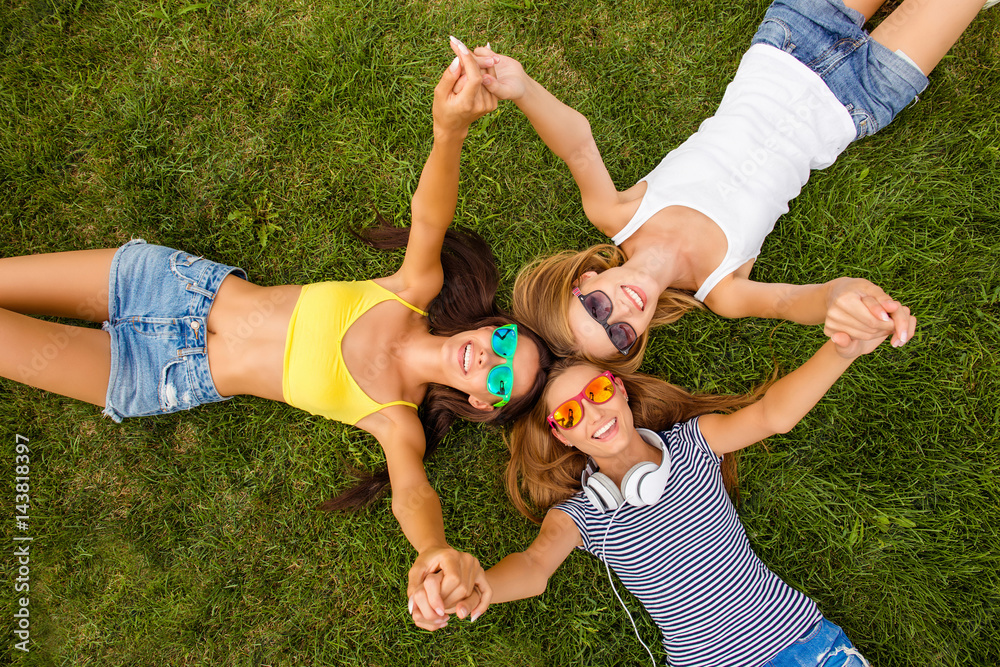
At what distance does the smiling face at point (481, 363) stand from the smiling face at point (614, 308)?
313mm

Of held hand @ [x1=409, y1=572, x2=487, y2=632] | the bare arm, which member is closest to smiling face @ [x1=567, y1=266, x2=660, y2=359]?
the bare arm

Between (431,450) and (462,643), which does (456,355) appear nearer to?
(431,450)

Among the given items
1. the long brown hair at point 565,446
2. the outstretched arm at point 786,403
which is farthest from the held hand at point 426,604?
the outstretched arm at point 786,403

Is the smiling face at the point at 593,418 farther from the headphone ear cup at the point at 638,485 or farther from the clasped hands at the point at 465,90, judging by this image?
the clasped hands at the point at 465,90

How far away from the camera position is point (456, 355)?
3.23 metres

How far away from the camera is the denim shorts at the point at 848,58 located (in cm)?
359

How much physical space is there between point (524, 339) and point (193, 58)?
128 inches

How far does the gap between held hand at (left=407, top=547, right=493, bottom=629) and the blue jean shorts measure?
6.45ft

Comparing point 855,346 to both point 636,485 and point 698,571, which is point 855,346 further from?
point 698,571

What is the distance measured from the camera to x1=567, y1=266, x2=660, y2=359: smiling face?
3.15 meters

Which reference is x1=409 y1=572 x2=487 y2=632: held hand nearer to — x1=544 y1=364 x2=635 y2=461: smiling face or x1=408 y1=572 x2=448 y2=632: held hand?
x1=408 y1=572 x2=448 y2=632: held hand

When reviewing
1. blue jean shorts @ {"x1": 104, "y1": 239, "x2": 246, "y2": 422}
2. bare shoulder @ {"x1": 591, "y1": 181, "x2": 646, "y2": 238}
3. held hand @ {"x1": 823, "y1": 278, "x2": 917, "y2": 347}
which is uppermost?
held hand @ {"x1": 823, "y1": 278, "x2": 917, "y2": 347}

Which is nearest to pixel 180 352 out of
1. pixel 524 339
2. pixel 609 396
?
pixel 524 339

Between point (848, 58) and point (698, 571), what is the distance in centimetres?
335
